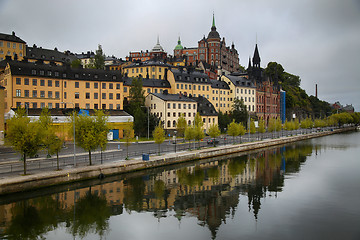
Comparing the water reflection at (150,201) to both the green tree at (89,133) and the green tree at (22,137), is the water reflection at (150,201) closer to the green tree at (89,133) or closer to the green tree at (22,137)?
the green tree at (89,133)

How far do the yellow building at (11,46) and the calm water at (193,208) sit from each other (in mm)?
83292

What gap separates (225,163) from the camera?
51156 millimetres

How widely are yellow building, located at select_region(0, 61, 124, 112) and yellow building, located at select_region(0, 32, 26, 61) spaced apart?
3400 centimetres

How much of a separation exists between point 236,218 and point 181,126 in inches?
1840

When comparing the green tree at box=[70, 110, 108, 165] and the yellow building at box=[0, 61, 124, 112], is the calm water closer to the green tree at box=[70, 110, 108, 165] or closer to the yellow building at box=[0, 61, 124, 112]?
the green tree at box=[70, 110, 108, 165]

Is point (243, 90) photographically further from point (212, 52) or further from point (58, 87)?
point (58, 87)

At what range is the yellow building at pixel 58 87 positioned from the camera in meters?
64.2

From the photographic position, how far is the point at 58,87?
2736 inches

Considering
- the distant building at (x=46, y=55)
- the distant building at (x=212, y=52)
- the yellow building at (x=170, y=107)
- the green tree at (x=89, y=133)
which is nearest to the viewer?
the green tree at (x=89, y=133)

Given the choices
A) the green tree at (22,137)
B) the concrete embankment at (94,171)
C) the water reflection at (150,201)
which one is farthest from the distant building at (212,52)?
the green tree at (22,137)

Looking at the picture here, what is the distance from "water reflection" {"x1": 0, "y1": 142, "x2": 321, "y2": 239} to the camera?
24.1 m

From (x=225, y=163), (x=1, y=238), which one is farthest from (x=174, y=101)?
(x=1, y=238)

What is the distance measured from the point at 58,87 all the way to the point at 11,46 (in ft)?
150

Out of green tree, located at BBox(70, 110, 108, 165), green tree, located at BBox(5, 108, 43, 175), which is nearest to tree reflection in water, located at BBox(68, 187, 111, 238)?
green tree, located at BBox(5, 108, 43, 175)
